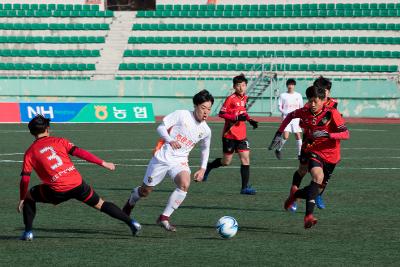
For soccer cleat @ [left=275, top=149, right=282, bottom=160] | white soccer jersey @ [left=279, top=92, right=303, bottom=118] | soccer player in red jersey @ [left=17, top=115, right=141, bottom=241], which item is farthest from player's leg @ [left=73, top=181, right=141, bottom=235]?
white soccer jersey @ [left=279, top=92, right=303, bottom=118]

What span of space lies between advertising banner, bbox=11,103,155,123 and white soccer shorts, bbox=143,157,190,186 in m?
30.0

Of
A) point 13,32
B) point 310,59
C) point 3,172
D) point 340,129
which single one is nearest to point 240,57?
point 310,59

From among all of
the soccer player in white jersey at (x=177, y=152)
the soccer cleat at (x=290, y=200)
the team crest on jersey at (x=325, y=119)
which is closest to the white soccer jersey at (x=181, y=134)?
the soccer player in white jersey at (x=177, y=152)

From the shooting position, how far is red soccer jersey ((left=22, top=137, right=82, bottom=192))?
938cm

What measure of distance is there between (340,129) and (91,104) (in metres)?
30.6

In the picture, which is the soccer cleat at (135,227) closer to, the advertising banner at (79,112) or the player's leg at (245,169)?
the player's leg at (245,169)

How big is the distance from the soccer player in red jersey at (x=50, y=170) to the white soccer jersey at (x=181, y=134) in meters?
1.31

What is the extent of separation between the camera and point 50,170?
9406mm

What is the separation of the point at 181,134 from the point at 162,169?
47 centimetres

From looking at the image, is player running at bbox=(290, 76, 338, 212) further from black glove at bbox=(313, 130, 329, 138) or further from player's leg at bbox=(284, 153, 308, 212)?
Result: black glove at bbox=(313, 130, 329, 138)

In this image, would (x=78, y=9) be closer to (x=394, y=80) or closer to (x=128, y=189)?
(x=394, y=80)

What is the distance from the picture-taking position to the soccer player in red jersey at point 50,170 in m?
9.38

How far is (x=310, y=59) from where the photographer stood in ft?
158

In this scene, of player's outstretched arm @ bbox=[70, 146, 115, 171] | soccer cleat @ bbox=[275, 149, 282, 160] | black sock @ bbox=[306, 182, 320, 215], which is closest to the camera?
player's outstretched arm @ bbox=[70, 146, 115, 171]
